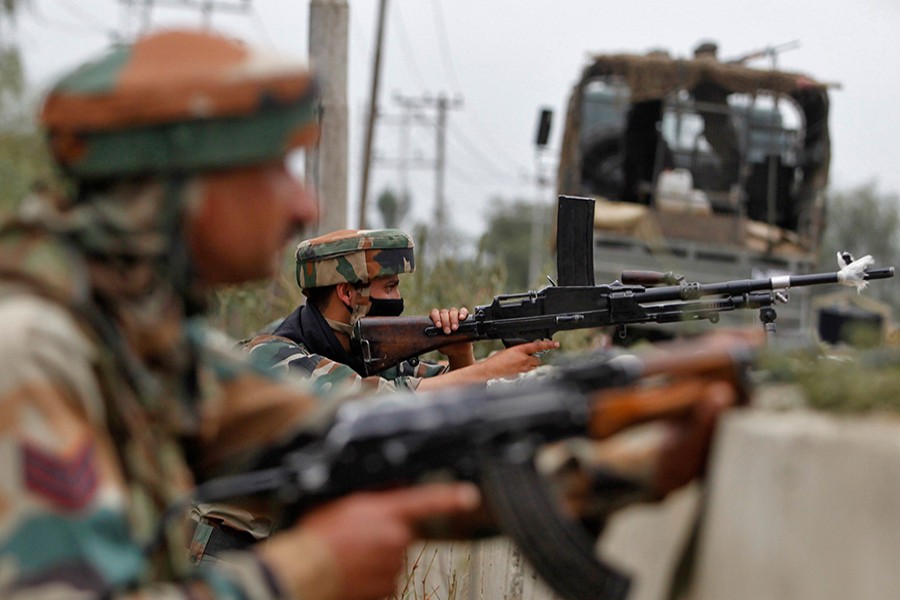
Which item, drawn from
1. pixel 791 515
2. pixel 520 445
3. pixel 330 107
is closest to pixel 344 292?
pixel 520 445

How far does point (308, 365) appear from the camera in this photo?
521 cm

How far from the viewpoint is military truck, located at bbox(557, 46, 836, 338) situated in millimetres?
16375

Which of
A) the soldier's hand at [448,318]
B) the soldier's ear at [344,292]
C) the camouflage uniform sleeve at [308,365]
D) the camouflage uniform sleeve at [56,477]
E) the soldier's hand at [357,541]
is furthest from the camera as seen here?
the soldier's hand at [448,318]

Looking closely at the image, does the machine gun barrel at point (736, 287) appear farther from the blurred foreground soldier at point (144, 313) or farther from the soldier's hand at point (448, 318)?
the blurred foreground soldier at point (144, 313)

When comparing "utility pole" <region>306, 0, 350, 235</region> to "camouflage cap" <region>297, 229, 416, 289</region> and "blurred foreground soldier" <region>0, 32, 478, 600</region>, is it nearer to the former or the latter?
"camouflage cap" <region>297, 229, 416, 289</region>

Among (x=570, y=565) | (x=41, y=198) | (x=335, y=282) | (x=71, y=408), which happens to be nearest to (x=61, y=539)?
(x=71, y=408)

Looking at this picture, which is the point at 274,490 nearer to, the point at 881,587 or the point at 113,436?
the point at 113,436

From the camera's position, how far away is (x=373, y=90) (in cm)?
1571

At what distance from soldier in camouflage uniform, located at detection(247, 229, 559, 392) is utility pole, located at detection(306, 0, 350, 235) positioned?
3.80 meters

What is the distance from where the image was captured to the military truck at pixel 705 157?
16375mm

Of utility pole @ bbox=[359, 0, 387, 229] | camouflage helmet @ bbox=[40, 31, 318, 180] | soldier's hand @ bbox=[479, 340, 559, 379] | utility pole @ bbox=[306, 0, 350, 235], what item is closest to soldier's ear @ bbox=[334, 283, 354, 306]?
soldier's hand @ bbox=[479, 340, 559, 379]

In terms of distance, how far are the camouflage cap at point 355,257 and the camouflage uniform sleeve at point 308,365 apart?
39 centimetres

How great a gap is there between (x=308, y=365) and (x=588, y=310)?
137 centimetres

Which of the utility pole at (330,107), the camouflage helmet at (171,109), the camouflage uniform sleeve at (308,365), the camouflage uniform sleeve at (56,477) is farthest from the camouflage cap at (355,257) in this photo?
the utility pole at (330,107)
